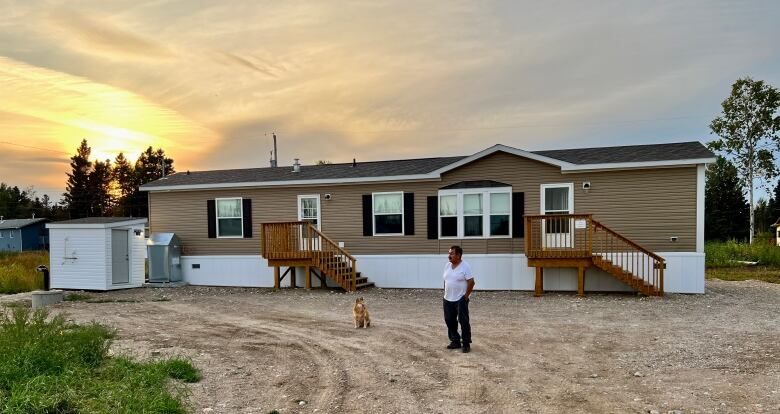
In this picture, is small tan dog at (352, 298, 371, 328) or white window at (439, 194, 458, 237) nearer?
small tan dog at (352, 298, 371, 328)

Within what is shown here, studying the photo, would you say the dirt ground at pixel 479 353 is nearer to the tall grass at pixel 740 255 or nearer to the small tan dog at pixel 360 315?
the small tan dog at pixel 360 315

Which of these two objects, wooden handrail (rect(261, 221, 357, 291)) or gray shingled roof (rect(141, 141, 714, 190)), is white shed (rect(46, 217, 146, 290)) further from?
wooden handrail (rect(261, 221, 357, 291))

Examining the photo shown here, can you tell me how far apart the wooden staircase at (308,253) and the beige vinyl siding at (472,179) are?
949 millimetres

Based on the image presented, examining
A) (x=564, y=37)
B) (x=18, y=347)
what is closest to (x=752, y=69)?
(x=564, y=37)

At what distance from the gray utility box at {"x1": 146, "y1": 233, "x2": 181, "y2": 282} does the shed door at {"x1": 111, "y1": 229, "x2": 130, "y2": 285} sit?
Answer: 1.01m

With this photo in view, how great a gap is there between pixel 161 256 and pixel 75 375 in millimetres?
12715

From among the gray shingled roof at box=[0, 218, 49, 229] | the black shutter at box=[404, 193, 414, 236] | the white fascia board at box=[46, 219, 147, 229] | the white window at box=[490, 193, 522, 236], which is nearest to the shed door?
the white fascia board at box=[46, 219, 147, 229]

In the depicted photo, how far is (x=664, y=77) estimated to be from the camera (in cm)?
2109

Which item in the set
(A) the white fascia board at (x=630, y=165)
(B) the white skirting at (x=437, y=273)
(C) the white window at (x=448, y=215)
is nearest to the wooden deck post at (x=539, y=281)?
(B) the white skirting at (x=437, y=273)

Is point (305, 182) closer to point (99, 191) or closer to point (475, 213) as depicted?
point (475, 213)

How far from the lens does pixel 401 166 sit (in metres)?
16.9

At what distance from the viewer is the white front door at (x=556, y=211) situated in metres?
13.7

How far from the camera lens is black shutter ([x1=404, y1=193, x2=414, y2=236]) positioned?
15.8m

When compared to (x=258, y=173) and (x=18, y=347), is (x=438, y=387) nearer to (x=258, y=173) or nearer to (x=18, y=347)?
(x=18, y=347)
